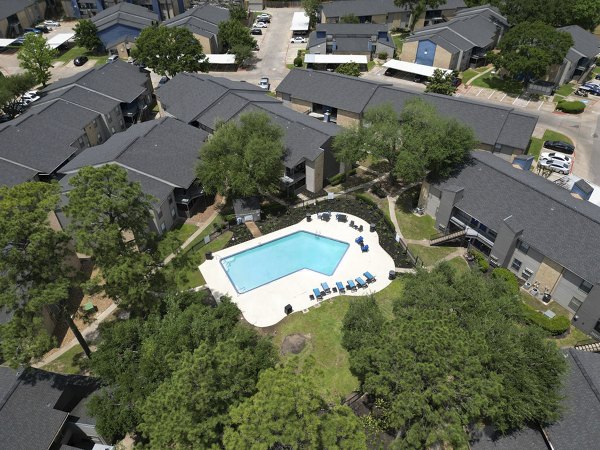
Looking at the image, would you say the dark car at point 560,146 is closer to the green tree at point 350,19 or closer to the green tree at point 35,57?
the green tree at point 350,19

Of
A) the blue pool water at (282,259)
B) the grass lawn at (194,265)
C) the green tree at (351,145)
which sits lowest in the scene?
the blue pool water at (282,259)

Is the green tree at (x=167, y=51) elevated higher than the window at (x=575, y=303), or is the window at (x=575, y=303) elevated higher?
the green tree at (x=167, y=51)


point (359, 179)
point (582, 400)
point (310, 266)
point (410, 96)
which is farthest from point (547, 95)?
point (582, 400)

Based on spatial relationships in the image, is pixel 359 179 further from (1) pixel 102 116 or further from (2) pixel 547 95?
(2) pixel 547 95

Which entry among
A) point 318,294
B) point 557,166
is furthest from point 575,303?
point 557,166

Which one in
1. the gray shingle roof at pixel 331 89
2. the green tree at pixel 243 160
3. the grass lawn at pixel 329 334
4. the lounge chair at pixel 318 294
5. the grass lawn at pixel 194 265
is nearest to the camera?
the grass lawn at pixel 194 265

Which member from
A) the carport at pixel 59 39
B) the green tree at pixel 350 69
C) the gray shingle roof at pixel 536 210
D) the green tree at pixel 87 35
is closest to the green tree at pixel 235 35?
the green tree at pixel 350 69

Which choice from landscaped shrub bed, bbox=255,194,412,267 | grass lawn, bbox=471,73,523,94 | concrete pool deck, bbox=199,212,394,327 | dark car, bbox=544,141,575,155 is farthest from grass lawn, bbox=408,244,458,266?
grass lawn, bbox=471,73,523,94
